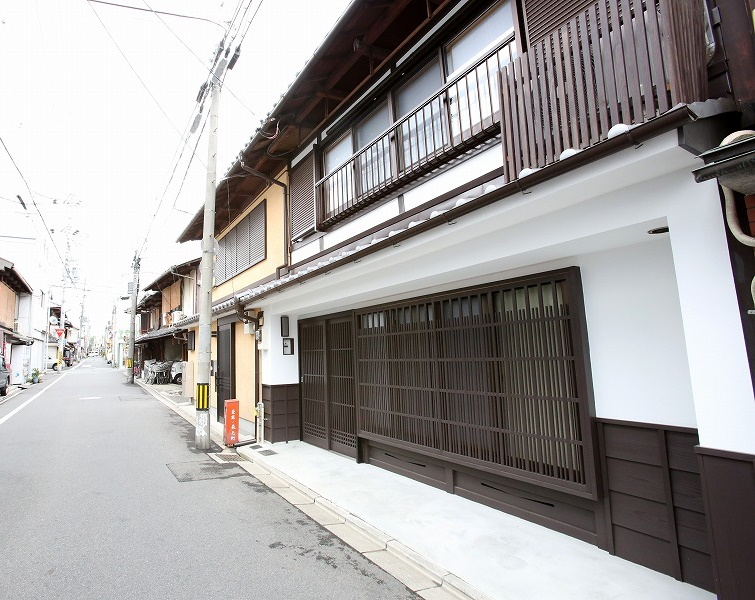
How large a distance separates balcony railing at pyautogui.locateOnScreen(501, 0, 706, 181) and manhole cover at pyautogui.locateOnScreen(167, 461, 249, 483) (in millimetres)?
6544

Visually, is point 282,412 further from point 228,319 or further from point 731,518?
point 731,518

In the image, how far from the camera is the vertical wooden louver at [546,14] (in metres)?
3.88

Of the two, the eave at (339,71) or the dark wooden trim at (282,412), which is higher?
the eave at (339,71)

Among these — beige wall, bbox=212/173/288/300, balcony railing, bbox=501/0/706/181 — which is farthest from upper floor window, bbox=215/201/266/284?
balcony railing, bbox=501/0/706/181

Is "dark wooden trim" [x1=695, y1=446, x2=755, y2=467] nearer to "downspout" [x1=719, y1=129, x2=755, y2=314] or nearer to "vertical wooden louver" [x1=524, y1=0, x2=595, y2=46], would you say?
"downspout" [x1=719, y1=129, x2=755, y2=314]

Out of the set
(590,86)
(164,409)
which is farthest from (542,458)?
(164,409)

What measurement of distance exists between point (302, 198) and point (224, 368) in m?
6.72

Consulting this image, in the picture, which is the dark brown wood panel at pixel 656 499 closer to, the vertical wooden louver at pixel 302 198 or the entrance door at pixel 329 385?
the entrance door at pixel 329 385

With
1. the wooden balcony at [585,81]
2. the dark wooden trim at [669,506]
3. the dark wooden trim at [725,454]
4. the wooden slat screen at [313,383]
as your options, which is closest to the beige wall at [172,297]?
the wooden slat screen at [313,383]

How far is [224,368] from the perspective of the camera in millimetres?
12750

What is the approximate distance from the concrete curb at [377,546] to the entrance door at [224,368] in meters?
5.61

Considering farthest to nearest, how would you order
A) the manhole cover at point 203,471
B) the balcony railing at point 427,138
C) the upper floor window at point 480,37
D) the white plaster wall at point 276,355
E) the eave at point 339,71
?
1. the white plaster wall at point 276,355
2. the manhole cover at point 203,471
3. the eave at point 339,71
4. the upper floor window at point 480,37
5. the balcony railing at point 427,138

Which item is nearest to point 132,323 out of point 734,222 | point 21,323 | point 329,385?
point 21,323

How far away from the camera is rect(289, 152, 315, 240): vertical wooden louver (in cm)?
834
